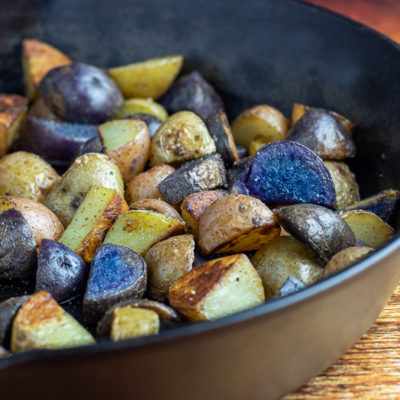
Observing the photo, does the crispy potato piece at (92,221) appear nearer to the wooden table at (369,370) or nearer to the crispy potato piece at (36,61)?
the wooden table at (369,370)

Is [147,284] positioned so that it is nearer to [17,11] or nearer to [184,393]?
[184,393]

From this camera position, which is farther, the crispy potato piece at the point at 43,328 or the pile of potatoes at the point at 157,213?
the pile of potatoes at the point at 157,213

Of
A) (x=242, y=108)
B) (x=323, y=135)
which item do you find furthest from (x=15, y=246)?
(x=242, y=108)

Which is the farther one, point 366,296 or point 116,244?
point 116,244

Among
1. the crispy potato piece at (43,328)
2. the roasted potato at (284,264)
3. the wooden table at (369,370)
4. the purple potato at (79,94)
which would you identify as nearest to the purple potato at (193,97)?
the purple potato at (79,94)

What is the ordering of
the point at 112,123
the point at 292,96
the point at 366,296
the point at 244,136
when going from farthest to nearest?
the point at 292,96
the point at 244,136
the point at 112,123
the point at 366,296

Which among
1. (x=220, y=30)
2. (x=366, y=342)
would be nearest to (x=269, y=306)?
(x=366, y=342)
